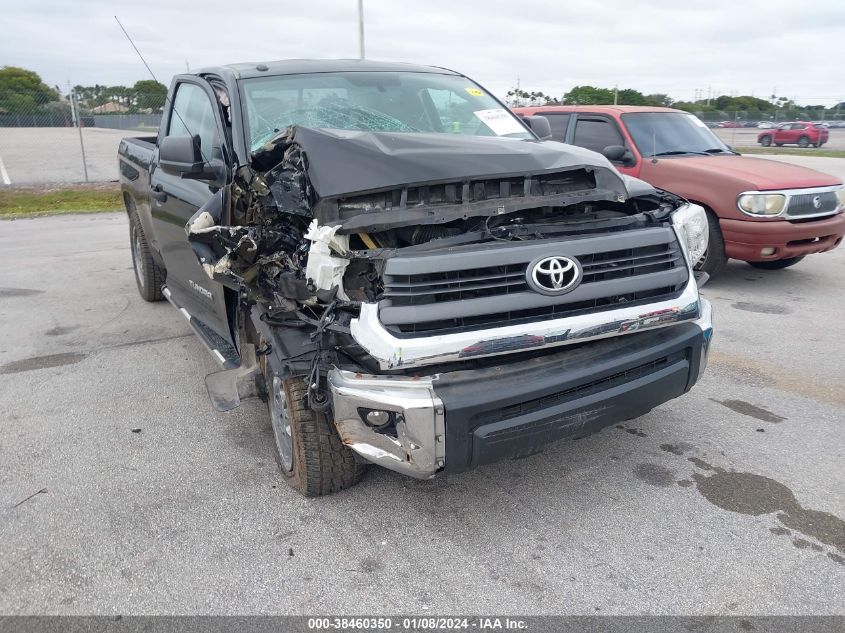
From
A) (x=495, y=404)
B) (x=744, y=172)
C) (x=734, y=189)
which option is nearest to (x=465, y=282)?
(x=495, y=404)

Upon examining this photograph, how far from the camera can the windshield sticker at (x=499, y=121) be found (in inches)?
170

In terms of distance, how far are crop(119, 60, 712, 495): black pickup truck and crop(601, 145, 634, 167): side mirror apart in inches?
150

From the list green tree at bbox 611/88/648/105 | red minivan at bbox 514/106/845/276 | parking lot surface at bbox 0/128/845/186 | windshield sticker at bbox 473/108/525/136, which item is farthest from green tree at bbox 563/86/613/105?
windshield sticker at bbox 473/108/525/136

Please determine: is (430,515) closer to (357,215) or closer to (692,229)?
(357,215)

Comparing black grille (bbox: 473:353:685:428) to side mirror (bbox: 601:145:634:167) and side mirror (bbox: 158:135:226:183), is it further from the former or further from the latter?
side mirror (bbox: 601:145:634:167)

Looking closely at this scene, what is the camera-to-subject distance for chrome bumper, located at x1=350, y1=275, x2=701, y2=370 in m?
2.54

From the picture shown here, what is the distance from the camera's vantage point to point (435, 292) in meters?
2.60

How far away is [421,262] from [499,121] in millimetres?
2147

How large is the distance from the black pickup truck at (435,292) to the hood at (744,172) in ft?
11.4

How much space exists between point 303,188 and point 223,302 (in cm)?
110

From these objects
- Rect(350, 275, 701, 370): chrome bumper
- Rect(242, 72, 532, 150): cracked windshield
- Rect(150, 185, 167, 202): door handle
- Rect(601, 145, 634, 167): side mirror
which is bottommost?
Rect(350, 275, 701, 370): chrome bumper

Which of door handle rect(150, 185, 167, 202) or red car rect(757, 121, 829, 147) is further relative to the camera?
red car rect(757, 121, 829, 147)

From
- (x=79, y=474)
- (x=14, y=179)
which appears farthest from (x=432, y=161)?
(x=14, y=179)

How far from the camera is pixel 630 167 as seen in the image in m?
7.45
